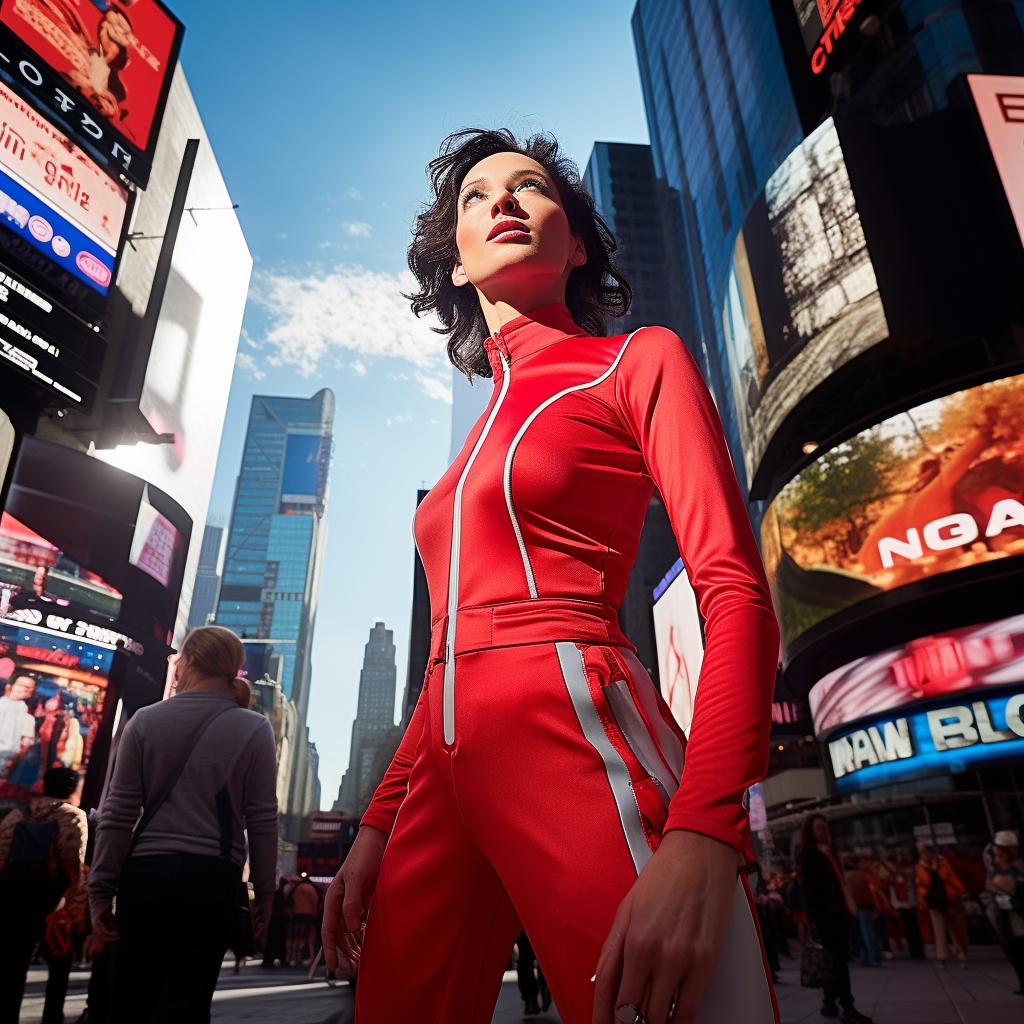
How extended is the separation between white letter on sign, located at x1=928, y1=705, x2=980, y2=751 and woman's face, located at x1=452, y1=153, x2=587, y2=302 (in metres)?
12.7

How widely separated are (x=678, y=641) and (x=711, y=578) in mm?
16381

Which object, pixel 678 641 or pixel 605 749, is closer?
pixel 605 749

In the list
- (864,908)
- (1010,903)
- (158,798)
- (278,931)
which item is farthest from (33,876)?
(278,931)

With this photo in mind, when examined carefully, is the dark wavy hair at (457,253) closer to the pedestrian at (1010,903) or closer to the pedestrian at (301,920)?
the pedestrian at (1010,903)

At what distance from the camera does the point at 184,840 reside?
2.62 meters

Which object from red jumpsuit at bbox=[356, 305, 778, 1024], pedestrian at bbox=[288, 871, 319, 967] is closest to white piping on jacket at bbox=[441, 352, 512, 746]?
red jumpsuit at bbox=[356, 305, 778, 1024]

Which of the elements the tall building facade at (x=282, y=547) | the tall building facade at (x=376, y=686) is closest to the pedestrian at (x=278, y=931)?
the tall building facade at (x=282, y=547)

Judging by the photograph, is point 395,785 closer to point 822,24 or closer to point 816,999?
point 816,999

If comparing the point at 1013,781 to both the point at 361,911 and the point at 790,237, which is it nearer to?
the point at 790,237

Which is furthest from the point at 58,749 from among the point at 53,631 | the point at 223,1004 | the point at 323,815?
the point at 323,815

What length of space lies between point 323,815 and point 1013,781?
34448 millimetres

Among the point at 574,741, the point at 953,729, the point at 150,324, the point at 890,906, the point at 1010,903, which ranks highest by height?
the point at 150,324

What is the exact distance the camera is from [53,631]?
1506cm

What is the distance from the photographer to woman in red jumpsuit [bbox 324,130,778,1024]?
2.52 ft
